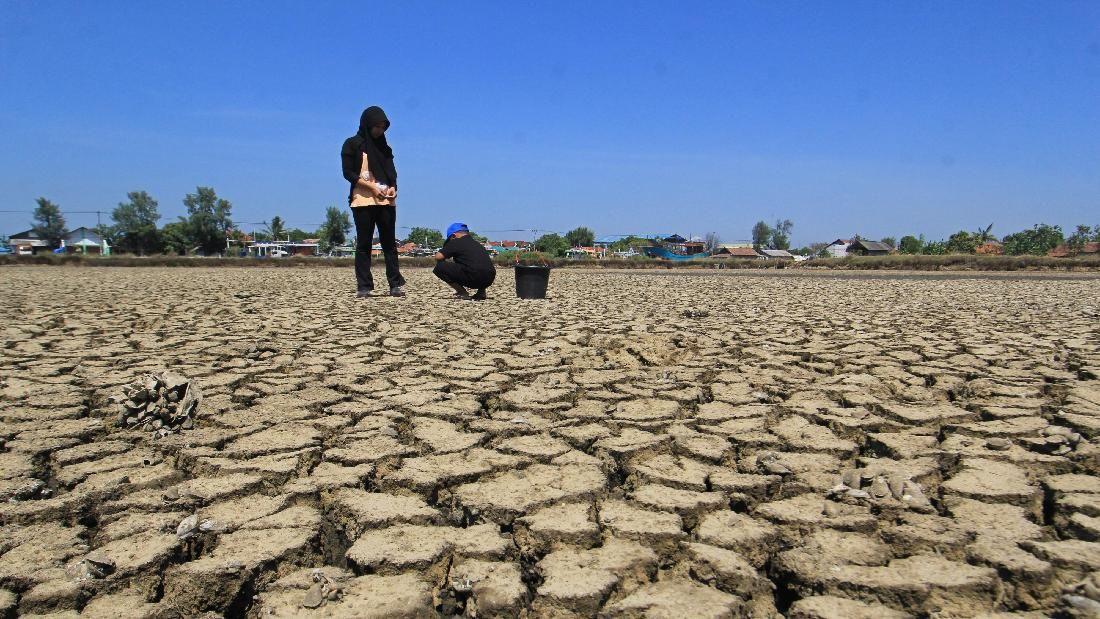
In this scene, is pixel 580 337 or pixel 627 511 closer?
pixel 627 511

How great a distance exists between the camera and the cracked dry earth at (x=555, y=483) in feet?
3.88

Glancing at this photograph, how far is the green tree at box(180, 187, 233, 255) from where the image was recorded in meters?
64.5

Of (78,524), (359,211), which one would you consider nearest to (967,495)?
(78,524)

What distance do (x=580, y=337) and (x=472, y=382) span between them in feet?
4.38

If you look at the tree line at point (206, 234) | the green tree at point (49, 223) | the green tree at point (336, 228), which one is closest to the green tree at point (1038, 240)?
the tree line at point (206, 234)

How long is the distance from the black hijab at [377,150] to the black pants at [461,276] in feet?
2.81

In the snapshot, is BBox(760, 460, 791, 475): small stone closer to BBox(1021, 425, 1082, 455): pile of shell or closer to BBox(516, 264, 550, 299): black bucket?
BBox(1021, 425, 1082, 455): pile of shell

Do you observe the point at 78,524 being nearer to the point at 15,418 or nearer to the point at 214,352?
the point at 15,418

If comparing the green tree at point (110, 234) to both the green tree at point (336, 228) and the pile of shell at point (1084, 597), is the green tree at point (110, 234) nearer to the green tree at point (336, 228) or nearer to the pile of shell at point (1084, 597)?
Answer: the green tree at point (336, 228)

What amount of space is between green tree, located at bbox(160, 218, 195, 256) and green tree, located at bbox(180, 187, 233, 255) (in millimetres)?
453

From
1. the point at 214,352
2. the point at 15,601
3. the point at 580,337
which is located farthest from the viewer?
the point at 580,337

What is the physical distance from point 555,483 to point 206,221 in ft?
234

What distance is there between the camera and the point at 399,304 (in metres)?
5.82

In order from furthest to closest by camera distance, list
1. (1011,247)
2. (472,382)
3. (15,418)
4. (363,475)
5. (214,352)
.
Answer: (1011,247)
(214,352)
(472,382)
(15,418)
(363,475)
